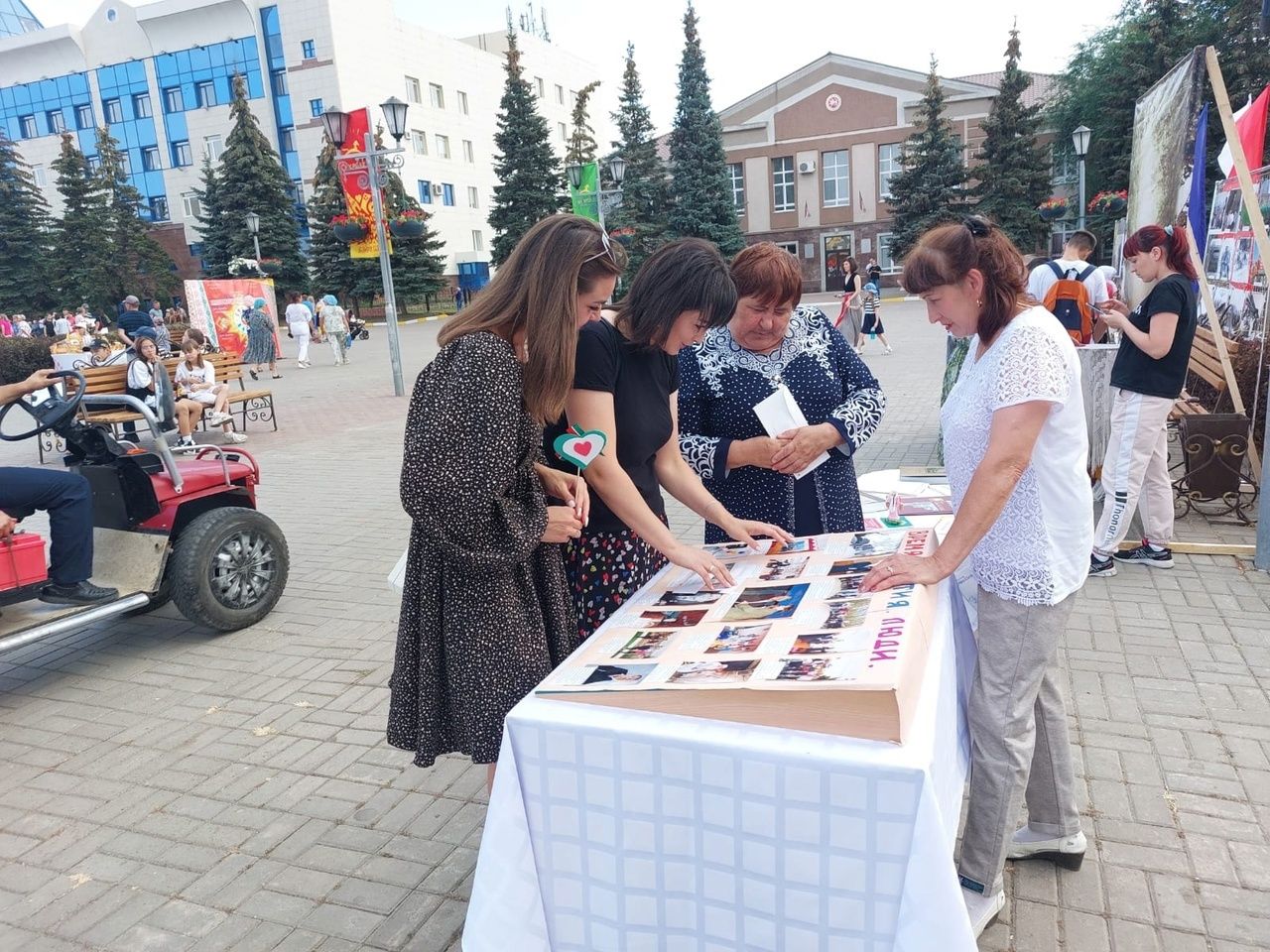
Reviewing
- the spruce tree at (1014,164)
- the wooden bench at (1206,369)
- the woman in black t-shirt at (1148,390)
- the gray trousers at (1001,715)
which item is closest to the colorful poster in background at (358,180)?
the wooden bench at (1206,369)

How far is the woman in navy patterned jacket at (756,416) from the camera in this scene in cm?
282

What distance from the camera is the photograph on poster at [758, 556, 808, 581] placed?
204cm

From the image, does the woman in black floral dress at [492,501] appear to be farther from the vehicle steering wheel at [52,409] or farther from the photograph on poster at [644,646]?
the vehicle steering wheel at [52,409]

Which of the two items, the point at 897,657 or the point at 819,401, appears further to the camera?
the point at 819,401

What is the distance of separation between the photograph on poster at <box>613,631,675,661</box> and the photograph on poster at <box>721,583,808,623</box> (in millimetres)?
143

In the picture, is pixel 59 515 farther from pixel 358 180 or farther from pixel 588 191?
pixel 358 180

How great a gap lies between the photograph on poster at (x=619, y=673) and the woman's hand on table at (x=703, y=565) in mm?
484

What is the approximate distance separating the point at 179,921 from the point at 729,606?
6.67 feet

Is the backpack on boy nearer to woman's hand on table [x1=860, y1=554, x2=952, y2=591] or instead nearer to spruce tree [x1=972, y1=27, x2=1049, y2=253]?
woman's hand on table [x1=860, y1=554, x2=952, y2=591]

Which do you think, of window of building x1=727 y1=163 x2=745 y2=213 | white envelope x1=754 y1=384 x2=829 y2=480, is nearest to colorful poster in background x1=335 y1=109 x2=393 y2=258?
window of building x1=727 y1=163 x2=745 y2=213

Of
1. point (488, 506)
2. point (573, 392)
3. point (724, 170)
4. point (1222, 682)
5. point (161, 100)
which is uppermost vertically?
point (161, 100)

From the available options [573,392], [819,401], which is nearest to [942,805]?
[573,392]

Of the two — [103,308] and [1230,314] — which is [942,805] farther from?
[103,308]

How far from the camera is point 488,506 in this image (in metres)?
1.93
